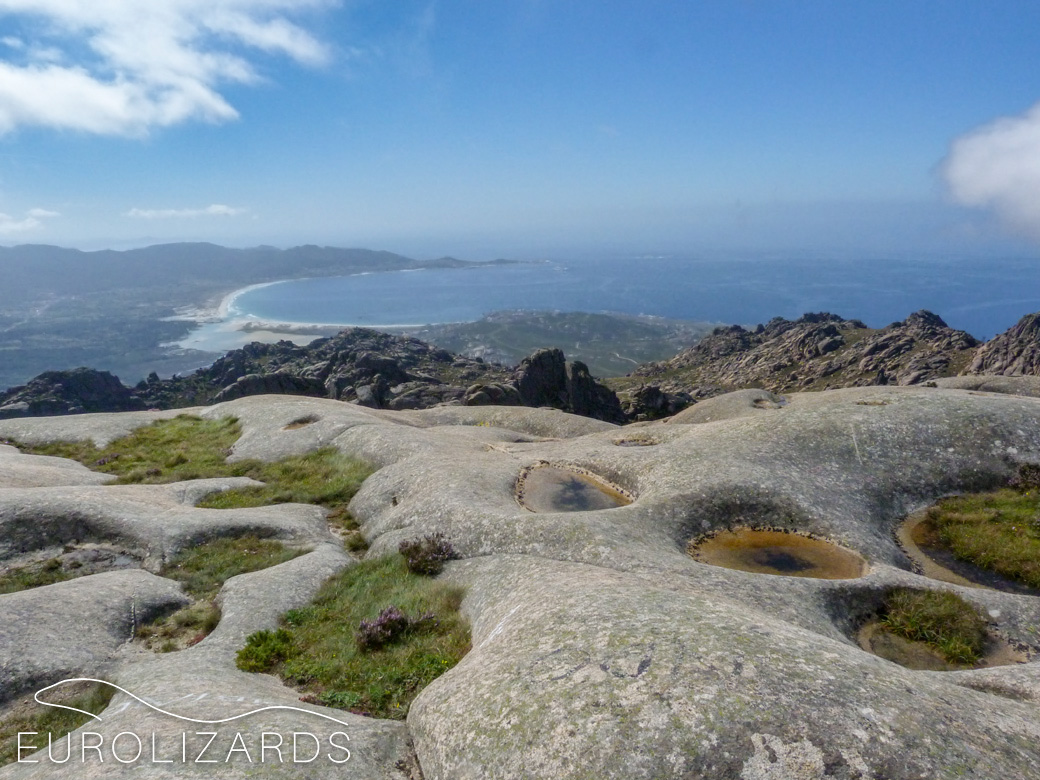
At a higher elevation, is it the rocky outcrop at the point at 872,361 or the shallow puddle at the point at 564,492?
the shallow puddle at the point at 564,492

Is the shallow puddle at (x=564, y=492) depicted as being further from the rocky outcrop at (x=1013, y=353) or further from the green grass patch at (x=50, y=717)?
the rocky outcrop at (x=1013, y=353)

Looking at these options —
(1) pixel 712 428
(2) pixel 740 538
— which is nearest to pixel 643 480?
(2) pixel 740 538

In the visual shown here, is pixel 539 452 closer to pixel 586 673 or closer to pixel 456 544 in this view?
pixel 456 544

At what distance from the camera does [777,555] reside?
73.7ft

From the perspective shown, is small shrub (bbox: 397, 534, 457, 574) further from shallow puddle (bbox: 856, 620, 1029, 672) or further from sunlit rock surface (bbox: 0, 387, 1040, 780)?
shallow puddle (bbox: 856, 620, 1029, 672)

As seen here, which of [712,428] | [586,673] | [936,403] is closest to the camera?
[586,673]

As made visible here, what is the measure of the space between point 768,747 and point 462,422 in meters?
47.1

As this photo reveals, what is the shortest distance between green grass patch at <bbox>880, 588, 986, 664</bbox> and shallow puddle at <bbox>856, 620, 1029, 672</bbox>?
176mm

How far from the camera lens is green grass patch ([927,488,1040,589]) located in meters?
22.2

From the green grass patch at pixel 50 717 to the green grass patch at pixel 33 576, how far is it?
8081mm

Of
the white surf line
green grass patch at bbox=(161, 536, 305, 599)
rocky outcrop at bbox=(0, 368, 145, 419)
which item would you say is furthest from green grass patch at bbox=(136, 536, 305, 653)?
rocky outcrop at bbox=(0, 368, 145, 419)

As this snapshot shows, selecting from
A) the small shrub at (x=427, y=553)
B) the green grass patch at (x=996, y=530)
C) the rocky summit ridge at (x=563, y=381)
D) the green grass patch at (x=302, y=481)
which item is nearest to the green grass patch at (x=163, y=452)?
the green grass patch at (x=302, y=481)

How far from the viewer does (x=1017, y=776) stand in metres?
9.34

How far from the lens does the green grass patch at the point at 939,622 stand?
1655cm
